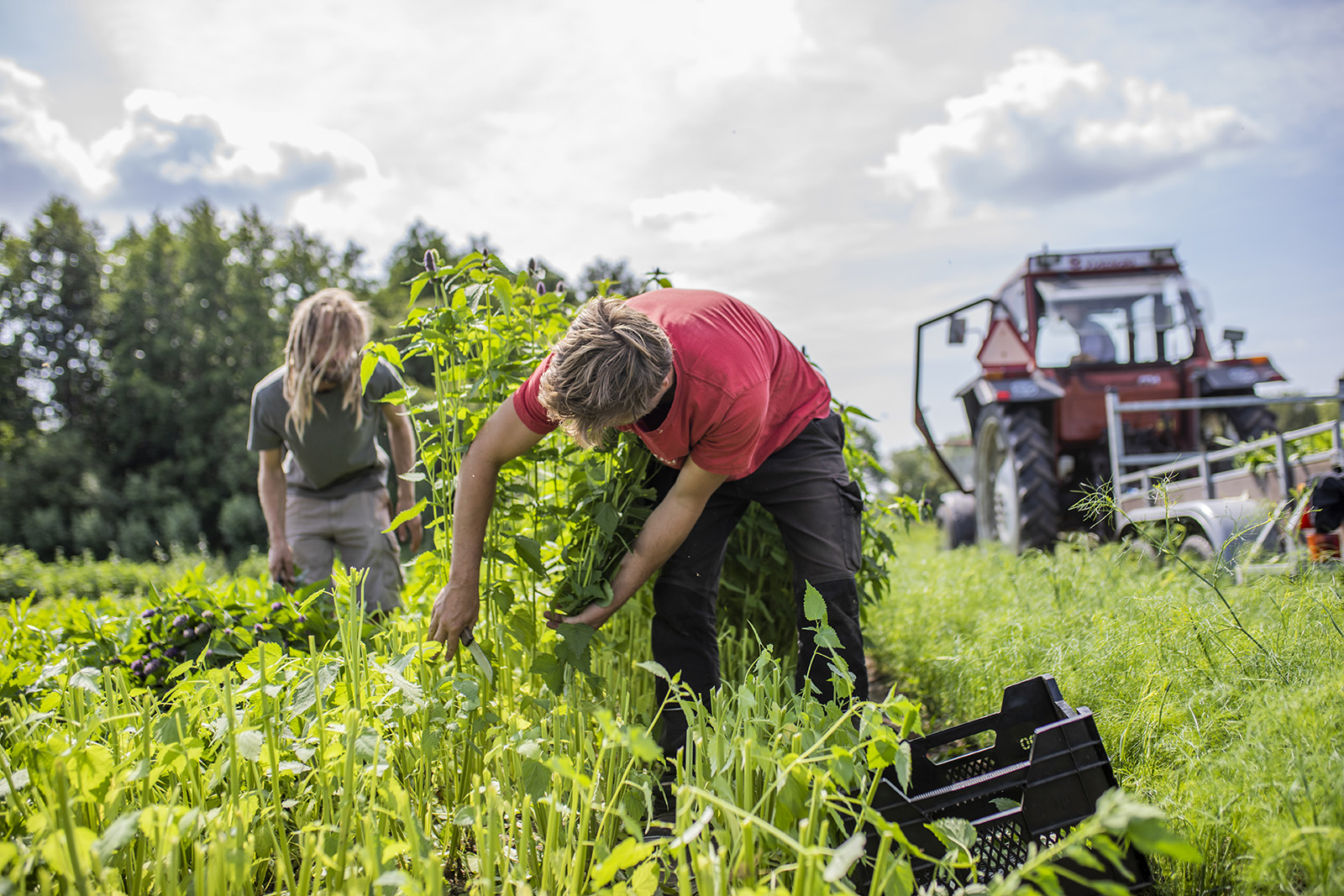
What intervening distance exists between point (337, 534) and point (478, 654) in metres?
1.69

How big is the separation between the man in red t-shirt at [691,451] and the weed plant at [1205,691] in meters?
0.49

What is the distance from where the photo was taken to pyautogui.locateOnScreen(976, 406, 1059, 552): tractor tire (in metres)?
5.32

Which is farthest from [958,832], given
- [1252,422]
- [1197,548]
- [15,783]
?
[1252,422]

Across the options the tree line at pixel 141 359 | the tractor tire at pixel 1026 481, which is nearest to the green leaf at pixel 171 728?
the tractor tire at pixel 1026 481

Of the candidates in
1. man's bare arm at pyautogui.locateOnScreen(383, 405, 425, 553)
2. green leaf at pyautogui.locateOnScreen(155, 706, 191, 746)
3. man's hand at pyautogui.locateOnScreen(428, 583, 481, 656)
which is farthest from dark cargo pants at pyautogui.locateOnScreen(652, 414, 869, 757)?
man's bare arm at pyautogui.locateOnScreen(383, 405, 425, 553)

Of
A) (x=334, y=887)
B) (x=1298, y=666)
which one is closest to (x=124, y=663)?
(x=334, y=887)

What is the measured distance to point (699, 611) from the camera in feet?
7.40

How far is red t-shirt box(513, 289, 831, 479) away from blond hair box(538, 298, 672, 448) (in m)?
0.09

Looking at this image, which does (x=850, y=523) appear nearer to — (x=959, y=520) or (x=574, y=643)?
(x=574, y=643)

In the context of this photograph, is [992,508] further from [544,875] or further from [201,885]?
[201,885]

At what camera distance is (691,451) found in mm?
1947

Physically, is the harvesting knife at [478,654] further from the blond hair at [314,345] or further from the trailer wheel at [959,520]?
the trailer wheel at [959,520]

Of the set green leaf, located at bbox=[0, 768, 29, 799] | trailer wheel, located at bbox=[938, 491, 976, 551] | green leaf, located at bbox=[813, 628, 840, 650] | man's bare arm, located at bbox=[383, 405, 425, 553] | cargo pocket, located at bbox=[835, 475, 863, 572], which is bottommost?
trailer wheel, located at bbox=[938, 491, 976, 551]

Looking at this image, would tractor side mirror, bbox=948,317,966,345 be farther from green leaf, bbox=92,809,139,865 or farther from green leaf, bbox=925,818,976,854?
green leaf, bbox=92,809,139,865
